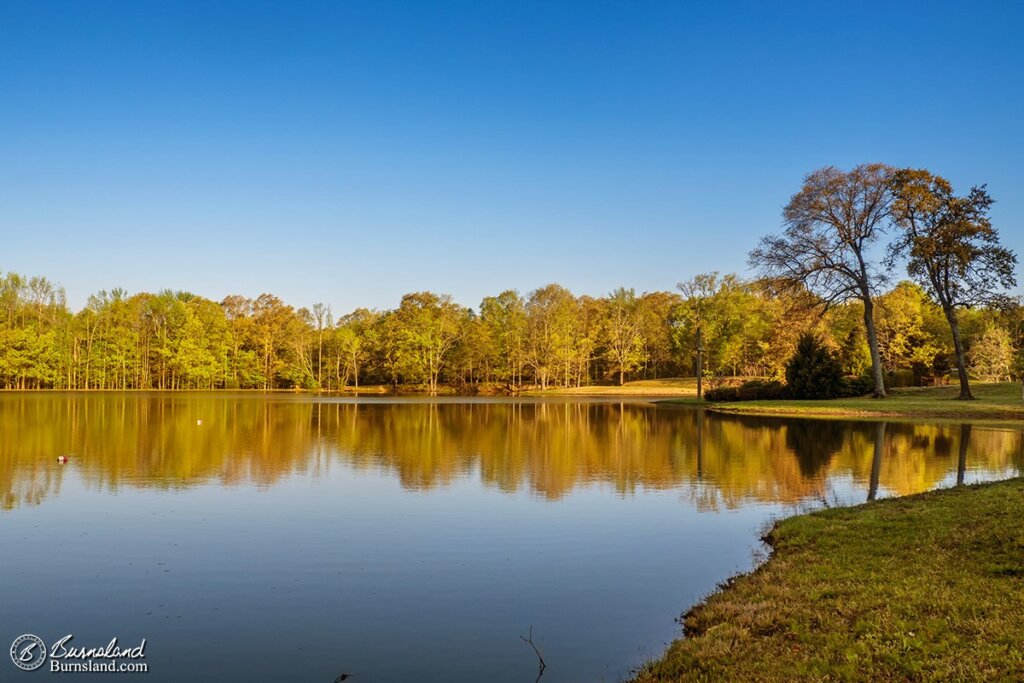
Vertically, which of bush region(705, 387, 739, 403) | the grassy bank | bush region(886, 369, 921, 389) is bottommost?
the grassy bank

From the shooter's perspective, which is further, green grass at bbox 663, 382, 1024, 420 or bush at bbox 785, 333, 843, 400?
bush at bbox 785, 333, 843, 400

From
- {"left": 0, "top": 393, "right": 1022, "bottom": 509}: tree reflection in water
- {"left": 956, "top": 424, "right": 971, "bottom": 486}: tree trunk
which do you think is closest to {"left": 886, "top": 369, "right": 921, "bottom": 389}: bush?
{"left": 0, "top": 393, "right": 1022, "bottom": 509}: tree reflection in water

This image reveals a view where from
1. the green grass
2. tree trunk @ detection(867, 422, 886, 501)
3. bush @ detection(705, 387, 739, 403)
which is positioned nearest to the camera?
tree trunk @ detection(867, 422, 886, 501)

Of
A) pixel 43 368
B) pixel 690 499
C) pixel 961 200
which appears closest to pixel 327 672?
pixel 690 499

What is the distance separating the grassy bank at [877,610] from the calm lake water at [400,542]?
0.81m

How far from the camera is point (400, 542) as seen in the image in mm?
12242

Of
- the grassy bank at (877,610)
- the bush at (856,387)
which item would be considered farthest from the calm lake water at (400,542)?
the bush at (856,387)

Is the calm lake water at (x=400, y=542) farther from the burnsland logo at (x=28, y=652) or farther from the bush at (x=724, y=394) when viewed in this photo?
the bush at (x=724, y=394)

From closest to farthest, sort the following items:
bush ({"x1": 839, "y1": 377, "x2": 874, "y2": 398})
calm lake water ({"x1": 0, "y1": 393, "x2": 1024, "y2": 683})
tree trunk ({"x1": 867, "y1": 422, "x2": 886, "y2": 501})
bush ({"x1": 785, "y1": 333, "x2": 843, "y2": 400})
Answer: calm lake water ({"x1": 0, "y1": 393, "x2": 1024, "y2": 683}), tree trunk ({"x1": 867, "y1": 422, "x2": 886, "y2": 501}), bush ({"x1": 785, "y1": 333, "x2": 843, "y2": 400}), bush ({"x1": 839, "y1": 377, "x2": 874, "y2": 398})

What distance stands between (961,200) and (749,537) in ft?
136

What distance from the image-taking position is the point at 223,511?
14.8 meters

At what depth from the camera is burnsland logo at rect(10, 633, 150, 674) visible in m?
7.12

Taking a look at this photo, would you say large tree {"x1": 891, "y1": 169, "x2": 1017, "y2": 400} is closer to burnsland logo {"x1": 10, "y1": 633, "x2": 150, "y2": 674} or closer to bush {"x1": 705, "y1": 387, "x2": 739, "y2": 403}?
bush {"x1": 705, "y1": 387, "x2": 739, "y2": 403}

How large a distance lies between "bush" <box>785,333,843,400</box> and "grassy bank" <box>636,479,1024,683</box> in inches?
1652
